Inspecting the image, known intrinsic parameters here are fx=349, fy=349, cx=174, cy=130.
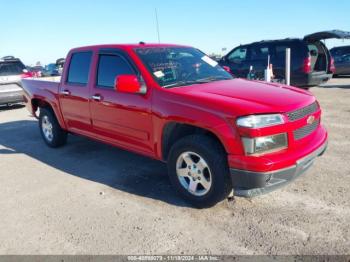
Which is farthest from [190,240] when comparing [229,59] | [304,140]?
[229,59]

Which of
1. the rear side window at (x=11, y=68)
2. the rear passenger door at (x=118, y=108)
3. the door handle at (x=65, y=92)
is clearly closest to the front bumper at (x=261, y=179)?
the rear passenger door at (x=118, y=108)

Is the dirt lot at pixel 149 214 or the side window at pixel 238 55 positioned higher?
the side window at pixel 238 55

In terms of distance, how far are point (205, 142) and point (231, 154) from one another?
0.35 m

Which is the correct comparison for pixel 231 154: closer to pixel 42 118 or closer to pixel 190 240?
pixel 190 240

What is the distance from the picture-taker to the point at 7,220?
3914 mm

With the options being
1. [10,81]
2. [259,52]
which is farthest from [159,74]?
[10,81]

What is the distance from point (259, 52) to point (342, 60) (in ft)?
26.8

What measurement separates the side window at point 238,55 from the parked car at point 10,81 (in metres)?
7.24

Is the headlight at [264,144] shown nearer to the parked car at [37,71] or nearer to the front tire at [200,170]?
the front tire at [200,170]

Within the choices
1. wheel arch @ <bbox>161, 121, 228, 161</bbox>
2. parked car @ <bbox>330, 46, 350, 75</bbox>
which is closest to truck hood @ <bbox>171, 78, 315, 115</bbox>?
wheel arch @ <bbox>161, 121, 228, 161</bbox>

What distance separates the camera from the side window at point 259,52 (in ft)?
38.2

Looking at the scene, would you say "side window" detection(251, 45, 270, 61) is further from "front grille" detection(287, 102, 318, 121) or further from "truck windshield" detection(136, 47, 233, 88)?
"front grille" detection(287, 102, 318, 121)

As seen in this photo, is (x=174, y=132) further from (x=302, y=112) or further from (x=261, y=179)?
(x=302, y=112)

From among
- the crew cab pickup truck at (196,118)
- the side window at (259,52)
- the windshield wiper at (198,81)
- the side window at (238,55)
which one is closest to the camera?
the crew cab pickup truck at (196,118)
